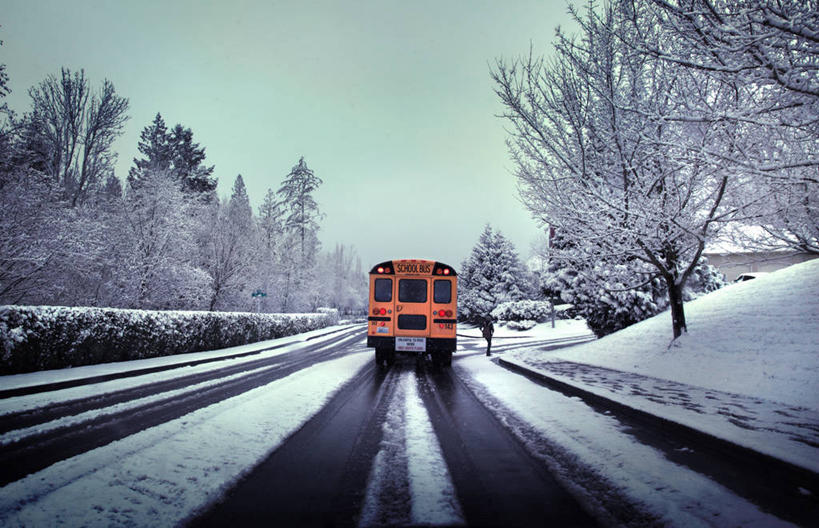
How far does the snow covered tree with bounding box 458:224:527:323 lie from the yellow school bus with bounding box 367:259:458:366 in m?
26.9

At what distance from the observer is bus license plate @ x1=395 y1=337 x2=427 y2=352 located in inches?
452

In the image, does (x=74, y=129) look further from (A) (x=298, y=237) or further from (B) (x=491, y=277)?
(B) (x=491, y=277)

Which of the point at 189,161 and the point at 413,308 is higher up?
the point at 189,161

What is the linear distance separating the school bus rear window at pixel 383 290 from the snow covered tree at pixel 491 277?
1072 inches

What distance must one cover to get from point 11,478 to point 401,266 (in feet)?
31.1

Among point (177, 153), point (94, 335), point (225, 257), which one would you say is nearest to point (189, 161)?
point (177, 153)

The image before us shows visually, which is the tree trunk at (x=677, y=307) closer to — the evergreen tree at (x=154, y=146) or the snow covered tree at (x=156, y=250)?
the snow covered tree at (x=156, y=250)

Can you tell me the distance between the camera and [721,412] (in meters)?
5.44

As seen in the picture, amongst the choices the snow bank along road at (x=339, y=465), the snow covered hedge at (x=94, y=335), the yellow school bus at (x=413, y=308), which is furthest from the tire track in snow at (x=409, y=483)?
the snow covered hedge at (x=94, y=335)

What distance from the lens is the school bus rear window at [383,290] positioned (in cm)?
1188

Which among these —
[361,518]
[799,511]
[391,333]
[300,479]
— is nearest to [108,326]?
[391,333]

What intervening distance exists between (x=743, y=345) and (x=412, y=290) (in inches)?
319

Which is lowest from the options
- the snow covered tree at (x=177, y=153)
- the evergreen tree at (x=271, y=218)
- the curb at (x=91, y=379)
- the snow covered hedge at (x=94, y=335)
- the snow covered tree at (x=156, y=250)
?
the curb at (x=91, y=379)

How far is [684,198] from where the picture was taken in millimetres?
9219
